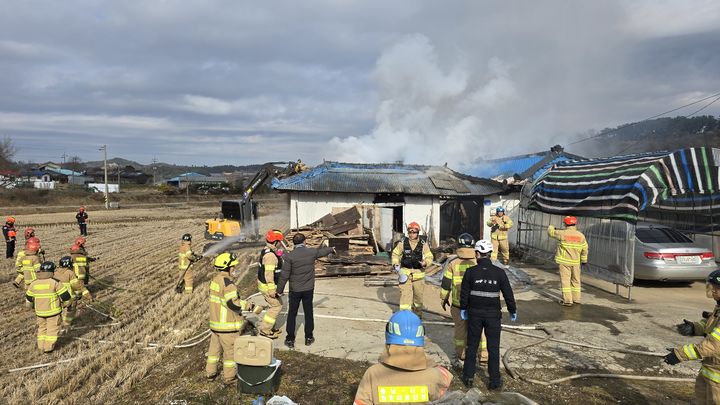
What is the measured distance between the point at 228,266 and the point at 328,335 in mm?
2617

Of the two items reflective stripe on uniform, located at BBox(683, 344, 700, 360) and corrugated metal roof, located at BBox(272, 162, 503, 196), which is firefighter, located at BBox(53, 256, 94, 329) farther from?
reflective stripe on uniform, located at BBox(683, 344, 700, 360)

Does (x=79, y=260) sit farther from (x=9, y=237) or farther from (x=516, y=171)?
(x=516, y=171)

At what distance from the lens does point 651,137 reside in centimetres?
5216

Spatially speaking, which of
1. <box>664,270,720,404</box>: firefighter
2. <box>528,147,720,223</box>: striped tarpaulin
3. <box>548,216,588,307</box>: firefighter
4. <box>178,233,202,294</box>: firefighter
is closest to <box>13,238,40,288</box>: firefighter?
<box>178,233,202,294</box>: firefighter

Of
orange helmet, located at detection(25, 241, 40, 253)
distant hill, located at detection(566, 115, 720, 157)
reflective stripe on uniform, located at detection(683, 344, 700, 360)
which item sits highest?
distant hill, located at detection(566, 115, 720, 157)

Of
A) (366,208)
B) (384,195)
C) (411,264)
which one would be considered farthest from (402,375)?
(384,195)

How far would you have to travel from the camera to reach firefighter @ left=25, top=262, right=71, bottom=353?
7.72 metres

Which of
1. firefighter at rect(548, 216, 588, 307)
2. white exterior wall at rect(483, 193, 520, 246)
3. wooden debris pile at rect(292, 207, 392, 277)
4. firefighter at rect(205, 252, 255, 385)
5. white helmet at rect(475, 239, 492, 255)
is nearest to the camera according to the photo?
white helmet at rect(475, 239, 492, 255)

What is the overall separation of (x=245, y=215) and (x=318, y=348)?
43.5ft

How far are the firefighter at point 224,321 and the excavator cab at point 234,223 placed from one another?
1334 centimetres

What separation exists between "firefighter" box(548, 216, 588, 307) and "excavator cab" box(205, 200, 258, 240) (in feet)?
44.9

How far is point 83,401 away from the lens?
19.6 ft

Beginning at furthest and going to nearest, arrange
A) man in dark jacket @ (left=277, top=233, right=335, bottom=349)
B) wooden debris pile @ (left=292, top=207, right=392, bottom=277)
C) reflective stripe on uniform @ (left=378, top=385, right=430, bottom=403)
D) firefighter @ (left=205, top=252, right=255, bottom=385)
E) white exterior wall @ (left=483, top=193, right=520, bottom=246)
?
white exterior wall @ (left=483, top=193, right=520, bottom=246), wooden debris pile @ (left=292, top=207, right=392, bottom=277), man in dark jacket @ (left=277, top=233, right=335, bottom=349), firefighter @ (left=205, top=252, right=255, bottom=385), reflective stripe on uniform @ (left=378, top=385, right=430, bottom=403)

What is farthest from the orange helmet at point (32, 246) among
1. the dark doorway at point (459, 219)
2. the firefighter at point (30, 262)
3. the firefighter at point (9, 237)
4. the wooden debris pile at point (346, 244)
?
the dark doorway at point (459, 219)
